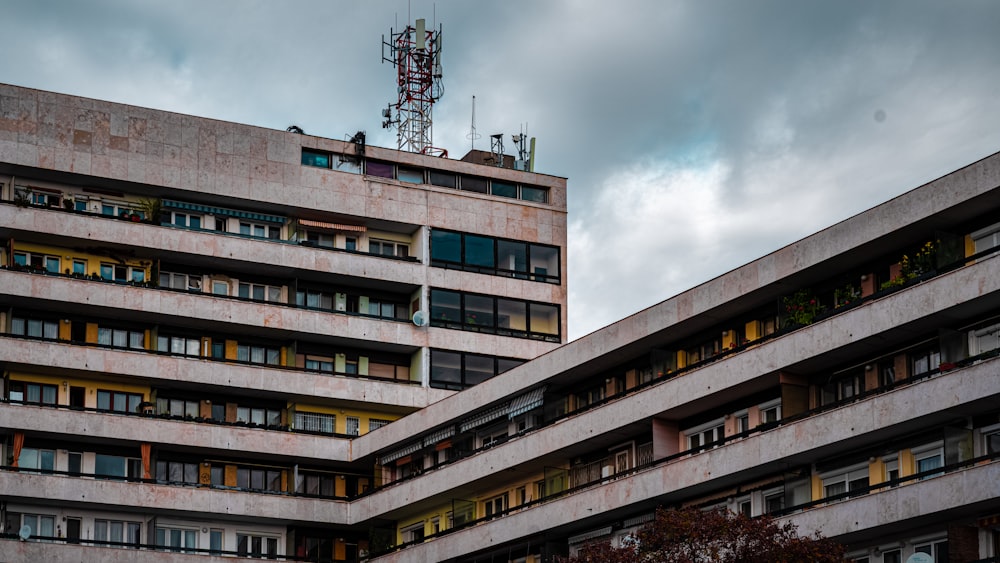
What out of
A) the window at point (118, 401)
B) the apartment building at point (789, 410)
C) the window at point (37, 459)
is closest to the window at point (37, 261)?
the window at point (118, 401)

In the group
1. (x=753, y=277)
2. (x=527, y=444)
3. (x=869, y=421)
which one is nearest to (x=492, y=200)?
(x=527, y=444)

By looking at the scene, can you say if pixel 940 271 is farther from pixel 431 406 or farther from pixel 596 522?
pixel 431 406

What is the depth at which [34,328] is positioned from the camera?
243 feet

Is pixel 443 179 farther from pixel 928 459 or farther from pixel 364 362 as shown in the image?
pixel 928 459

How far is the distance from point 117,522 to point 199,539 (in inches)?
133

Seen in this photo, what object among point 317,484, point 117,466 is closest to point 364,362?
point 317,484

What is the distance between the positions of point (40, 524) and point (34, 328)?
808 centimetres

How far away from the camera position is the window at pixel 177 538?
241ft

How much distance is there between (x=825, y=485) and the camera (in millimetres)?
53656

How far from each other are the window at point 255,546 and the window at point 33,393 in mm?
9397

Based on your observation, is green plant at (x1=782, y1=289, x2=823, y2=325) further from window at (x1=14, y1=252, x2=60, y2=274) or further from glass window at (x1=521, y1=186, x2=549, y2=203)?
window at (x1=14, y1=252, x2=60, y2=274)

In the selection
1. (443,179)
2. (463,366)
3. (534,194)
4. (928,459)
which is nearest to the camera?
(928,459)

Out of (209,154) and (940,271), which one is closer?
(940,271)

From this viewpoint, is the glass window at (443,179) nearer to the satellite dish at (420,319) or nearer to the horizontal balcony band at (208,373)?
the satellite dish at (420,319)
